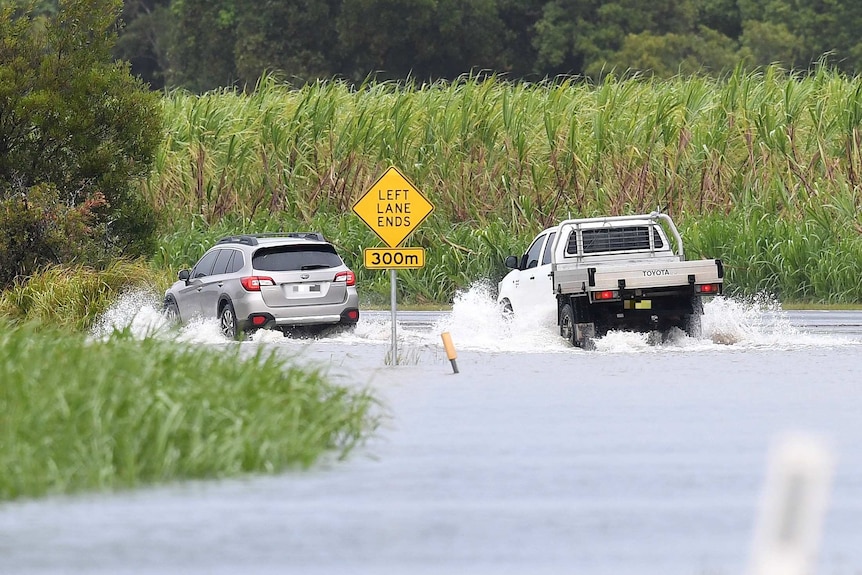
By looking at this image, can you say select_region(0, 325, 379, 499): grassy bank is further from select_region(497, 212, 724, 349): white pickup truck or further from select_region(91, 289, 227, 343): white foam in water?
select_region(91, 289, 227, 343): white foam in water

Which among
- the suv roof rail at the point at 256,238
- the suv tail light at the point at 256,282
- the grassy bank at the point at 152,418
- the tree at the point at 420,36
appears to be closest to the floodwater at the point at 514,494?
the grassy bank at the point at 152,418

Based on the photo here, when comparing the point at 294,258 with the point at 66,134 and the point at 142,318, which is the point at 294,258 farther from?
the point at 66,134

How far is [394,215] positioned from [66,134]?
8012 millimetres

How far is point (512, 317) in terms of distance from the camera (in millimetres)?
Answer: 25469

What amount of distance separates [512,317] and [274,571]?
56.5ft

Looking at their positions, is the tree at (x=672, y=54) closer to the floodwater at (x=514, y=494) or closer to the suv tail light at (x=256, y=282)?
the suv tail light at (x=256, y=282)

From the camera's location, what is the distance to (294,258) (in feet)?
82.1

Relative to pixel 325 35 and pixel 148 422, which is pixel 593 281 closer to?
pixel 148 422

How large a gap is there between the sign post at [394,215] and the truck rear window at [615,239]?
12.7 feet

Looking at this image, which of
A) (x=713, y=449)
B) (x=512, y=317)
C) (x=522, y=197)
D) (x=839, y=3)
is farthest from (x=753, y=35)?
(x=713, y=449)

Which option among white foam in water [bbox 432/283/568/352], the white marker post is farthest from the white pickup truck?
the white marker post

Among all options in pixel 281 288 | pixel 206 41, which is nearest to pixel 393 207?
pixel 281 288

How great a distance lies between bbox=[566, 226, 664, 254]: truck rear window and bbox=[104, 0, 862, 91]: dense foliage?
37770 mm

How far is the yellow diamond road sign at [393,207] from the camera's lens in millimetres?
20797
